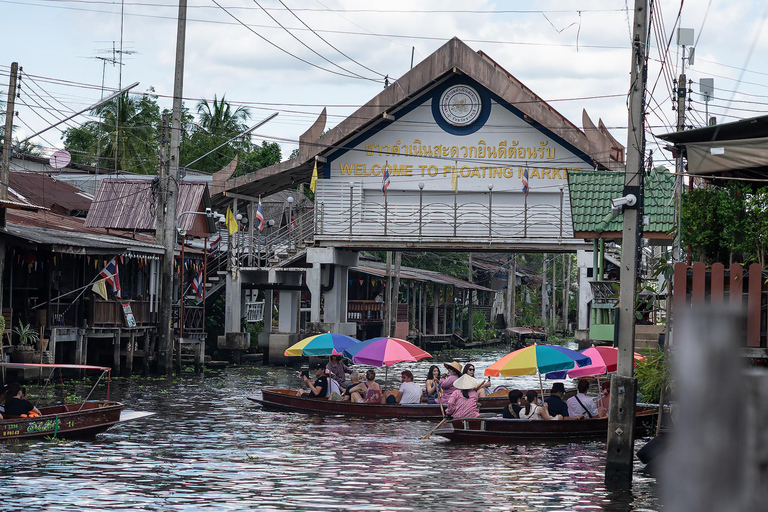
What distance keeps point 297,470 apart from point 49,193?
102 ft

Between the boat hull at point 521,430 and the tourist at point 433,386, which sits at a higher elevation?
the tourist at point 433,386

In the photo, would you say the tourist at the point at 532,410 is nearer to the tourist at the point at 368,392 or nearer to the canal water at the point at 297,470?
the canal water at the point at 297,470

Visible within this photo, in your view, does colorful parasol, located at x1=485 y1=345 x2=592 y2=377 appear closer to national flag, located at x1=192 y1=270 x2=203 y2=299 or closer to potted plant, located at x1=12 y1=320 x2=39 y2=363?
potted plant, located at x1=12 y1=320 x2=39 y2=363

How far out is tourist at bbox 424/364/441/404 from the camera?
23.8 meters

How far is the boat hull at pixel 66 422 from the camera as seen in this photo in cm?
1689

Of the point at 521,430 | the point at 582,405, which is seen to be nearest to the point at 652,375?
the point at 582,405

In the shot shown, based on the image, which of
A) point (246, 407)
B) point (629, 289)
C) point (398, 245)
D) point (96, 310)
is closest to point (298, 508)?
point (629, 289)

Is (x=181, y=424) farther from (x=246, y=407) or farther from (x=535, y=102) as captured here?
(x=535, y=102)

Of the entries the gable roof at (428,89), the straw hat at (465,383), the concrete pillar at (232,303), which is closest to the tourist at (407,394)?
the straw hat at (465,383)

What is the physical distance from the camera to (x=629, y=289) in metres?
13.8

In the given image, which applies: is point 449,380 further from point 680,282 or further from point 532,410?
point 680,282

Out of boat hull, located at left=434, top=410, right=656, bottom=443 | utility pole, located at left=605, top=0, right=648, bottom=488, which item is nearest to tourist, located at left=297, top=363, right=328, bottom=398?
boat hull, located at left=434, top=410, right=656, bottom=443

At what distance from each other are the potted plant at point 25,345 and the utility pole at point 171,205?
527cm

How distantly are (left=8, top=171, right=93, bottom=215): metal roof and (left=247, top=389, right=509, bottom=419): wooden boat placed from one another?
64.8 feet
